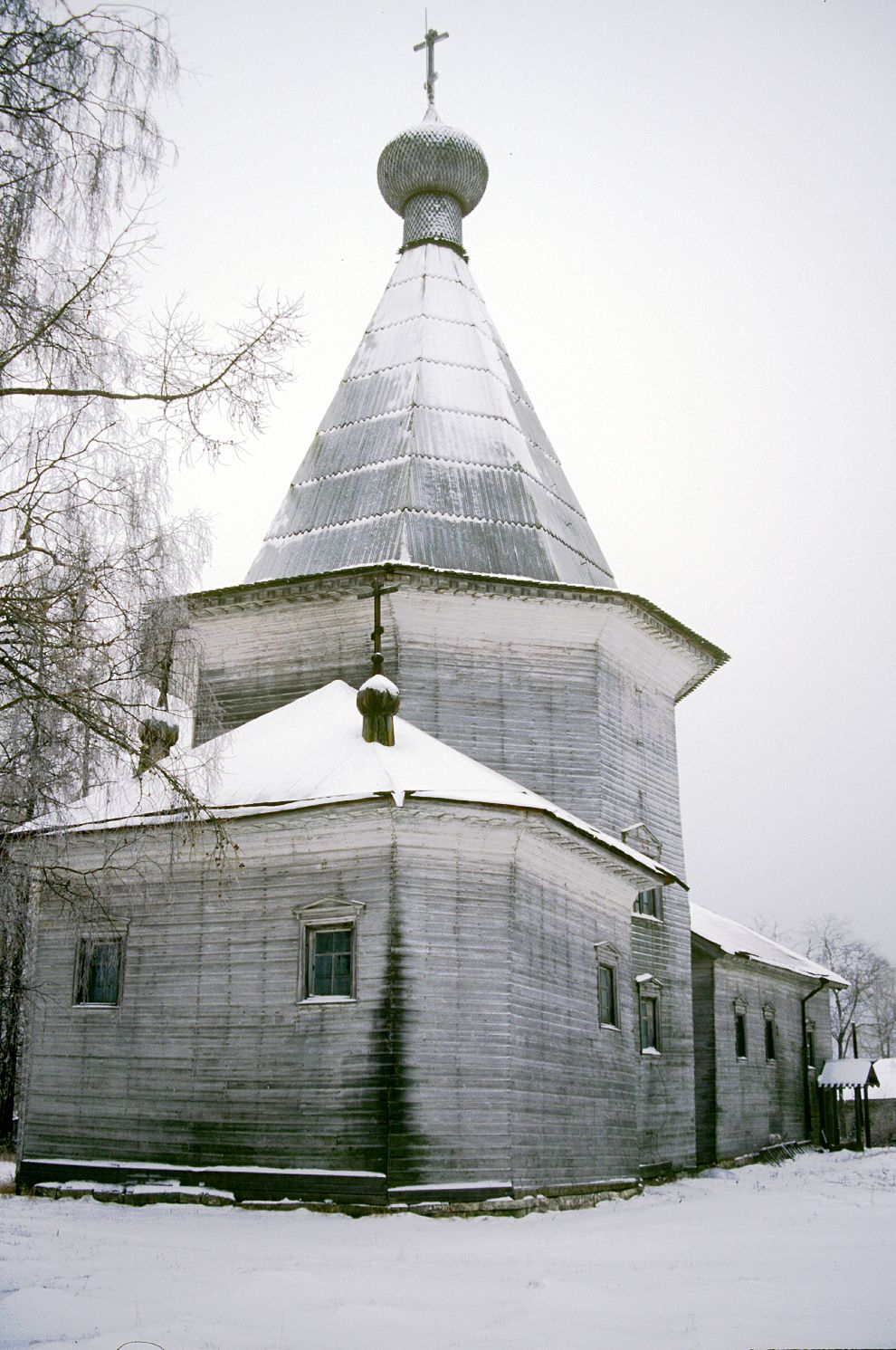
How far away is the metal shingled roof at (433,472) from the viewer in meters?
18.7

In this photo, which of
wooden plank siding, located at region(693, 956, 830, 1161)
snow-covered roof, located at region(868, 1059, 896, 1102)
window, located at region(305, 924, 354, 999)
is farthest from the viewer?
snow-covered roof, located at region(868, 1059, 896, 1102)

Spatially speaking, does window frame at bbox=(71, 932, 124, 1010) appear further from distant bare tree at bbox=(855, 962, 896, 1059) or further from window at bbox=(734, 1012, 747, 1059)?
distant bare tree at bbox=(855, 962, 896, 1059)

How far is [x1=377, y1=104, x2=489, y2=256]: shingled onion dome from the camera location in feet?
82.5

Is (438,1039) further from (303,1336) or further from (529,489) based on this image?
(529,489)

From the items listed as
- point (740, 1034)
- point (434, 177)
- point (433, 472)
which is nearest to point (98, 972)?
point (433, 472)

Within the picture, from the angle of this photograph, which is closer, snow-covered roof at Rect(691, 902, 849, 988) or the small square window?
the small square window

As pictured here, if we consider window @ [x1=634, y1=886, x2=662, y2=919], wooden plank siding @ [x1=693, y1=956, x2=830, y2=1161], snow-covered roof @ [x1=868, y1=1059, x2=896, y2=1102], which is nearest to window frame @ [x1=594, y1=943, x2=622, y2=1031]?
window @ [x1=634, y1=886, x2=662, y2=919]

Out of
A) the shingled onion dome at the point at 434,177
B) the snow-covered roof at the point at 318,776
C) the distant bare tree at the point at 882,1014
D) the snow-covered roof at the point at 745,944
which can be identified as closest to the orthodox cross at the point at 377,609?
the snow-covered roof at the point at 318,776

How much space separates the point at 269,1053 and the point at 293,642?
6.45 m

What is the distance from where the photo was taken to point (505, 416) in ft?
69.6

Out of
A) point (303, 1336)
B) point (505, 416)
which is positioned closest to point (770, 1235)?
point (303, 1336)

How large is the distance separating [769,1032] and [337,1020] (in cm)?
1437

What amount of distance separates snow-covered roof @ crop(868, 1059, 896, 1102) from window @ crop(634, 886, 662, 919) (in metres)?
20.2

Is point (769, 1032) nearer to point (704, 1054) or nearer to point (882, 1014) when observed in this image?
point (704, 1054)
